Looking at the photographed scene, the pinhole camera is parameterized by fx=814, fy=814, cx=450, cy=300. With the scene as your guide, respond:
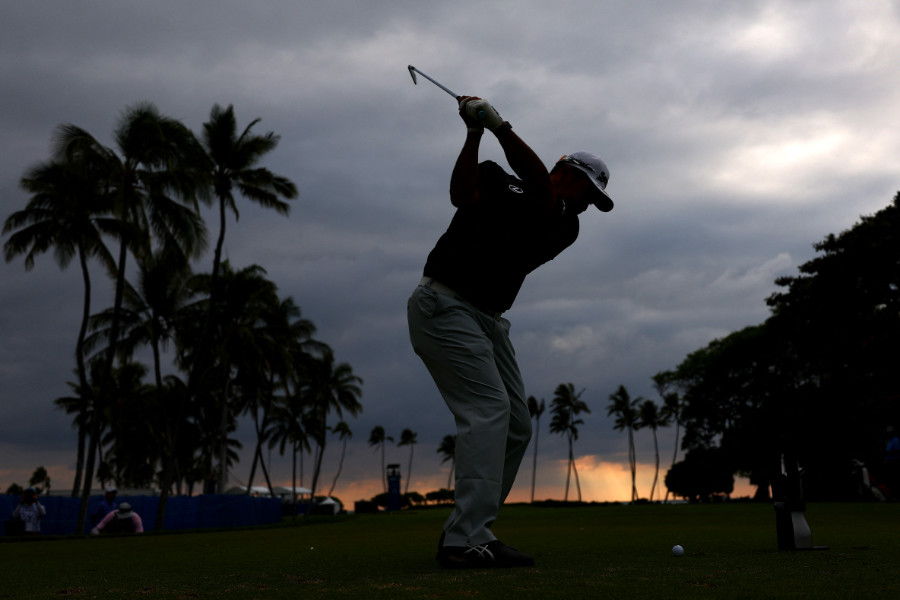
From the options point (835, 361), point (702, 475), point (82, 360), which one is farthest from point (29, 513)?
point (702, 475)

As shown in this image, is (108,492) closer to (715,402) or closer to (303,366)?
(303,366)

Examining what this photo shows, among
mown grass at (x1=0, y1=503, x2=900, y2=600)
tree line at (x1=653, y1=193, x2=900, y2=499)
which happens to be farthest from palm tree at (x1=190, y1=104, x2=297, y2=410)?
mown grass at (x1=0, y1=503, x2=900, y2=600)

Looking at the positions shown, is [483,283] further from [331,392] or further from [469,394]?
[331,392]

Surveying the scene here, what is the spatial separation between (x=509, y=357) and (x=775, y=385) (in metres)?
49.1

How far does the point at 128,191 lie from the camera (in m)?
31.3

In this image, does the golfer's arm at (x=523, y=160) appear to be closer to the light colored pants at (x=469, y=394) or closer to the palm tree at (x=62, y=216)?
the light colored pants at (x=469, y=394)

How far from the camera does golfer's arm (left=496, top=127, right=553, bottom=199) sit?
415cm

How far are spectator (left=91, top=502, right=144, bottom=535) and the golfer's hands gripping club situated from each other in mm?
13707

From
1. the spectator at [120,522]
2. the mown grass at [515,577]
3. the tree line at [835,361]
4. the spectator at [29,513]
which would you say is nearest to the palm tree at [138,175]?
the spectator at [29,513]

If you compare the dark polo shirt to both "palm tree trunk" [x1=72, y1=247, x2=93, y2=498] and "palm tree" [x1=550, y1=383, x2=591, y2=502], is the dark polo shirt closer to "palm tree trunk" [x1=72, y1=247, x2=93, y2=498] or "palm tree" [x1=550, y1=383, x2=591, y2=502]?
"palm tree trunk" [x1=72, y1=247, x2=93, y2=498]

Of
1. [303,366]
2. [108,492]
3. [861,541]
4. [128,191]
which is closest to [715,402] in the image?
[303,366]

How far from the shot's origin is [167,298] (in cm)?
4325

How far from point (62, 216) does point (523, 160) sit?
3043 centimetres

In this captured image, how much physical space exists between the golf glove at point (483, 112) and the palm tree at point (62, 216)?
98.5 ft
